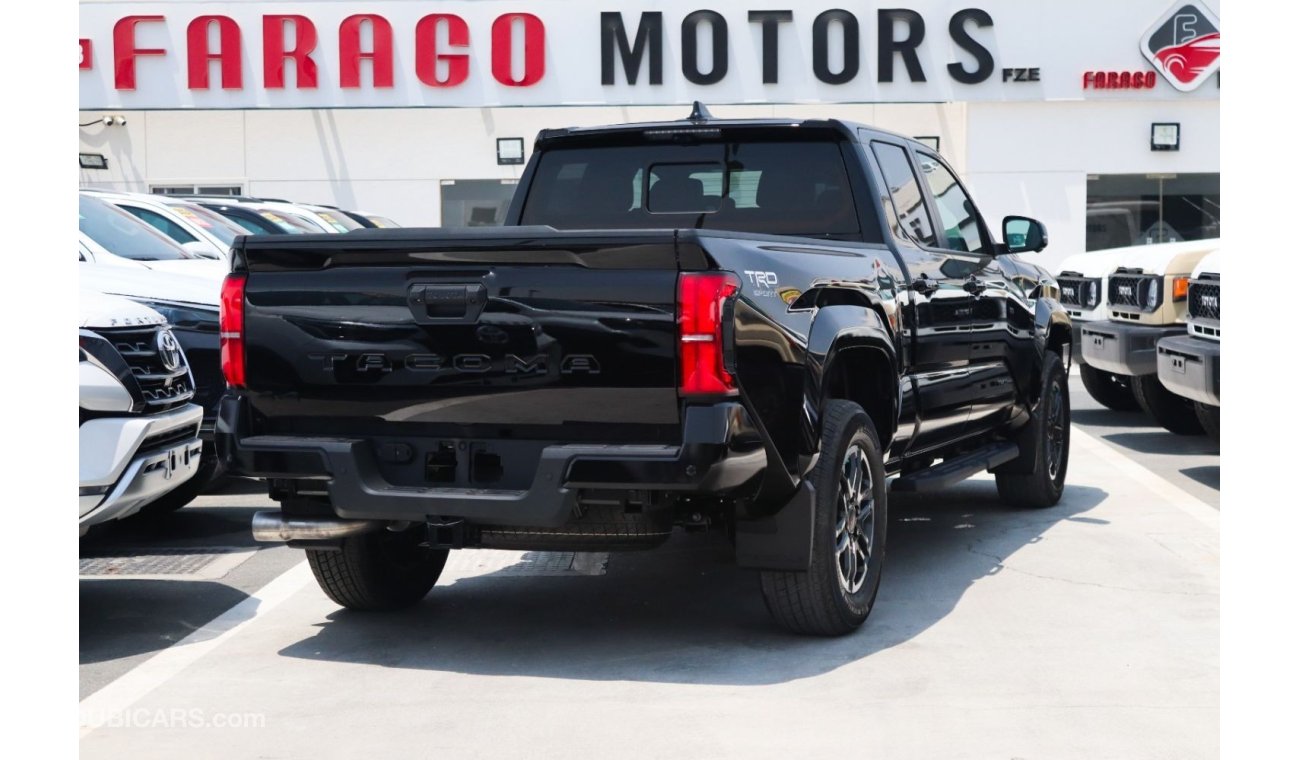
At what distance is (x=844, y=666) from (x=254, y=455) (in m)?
2.10

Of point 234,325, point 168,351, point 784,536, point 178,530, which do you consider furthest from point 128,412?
point 178,530

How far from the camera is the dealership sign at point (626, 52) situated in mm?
24188

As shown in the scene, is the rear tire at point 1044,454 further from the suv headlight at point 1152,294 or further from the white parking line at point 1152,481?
the suv headlight at point 1152,294

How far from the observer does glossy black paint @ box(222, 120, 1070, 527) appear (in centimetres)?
515

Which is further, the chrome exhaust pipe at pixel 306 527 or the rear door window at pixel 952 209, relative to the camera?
the rear door window at pixel 952 209

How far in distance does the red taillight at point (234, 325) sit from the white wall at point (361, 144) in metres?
19.8

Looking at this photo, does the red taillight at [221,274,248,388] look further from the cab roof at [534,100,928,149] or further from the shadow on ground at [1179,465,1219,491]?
the shadow on ground at [1179,465,1219,491]

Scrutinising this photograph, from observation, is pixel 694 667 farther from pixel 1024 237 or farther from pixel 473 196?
pixel 473 196

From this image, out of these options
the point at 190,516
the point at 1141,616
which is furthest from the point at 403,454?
the point at 190,516

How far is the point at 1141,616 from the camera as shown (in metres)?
6.29

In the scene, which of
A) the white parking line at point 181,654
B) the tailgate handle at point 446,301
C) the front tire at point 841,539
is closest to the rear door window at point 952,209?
the front tire at point 841,539

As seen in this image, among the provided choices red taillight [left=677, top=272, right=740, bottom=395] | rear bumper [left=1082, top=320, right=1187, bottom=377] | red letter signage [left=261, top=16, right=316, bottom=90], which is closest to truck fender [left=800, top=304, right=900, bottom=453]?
red taillight [left=677, top=272, right=740, bottom=395]

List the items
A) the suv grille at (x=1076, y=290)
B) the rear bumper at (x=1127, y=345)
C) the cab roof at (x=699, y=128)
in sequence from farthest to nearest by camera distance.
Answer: the suv grille at (x=1076, y=290) → the rear bumper at (x=1127, y=345) → the cab roof at (x=699, y=128)

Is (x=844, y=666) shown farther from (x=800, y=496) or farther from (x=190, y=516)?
(x=190, y=516)
